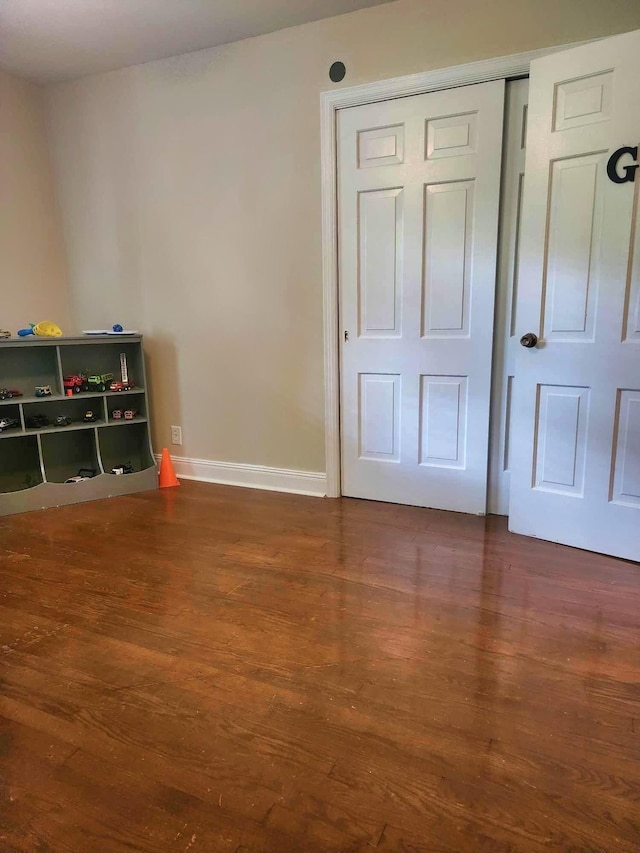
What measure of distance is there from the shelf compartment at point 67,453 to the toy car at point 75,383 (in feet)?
0.89

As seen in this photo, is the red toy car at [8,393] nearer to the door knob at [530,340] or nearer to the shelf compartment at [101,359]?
the shelf compartment at [101,359]

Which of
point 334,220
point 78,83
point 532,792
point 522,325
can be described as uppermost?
point 78,83

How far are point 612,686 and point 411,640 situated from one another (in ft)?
1.86

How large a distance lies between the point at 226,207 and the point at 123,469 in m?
1.70

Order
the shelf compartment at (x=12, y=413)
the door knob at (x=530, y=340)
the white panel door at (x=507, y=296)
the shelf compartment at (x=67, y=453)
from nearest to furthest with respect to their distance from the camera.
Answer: the door knob at (x=530, y=340) < the white panel door at (x=507, y=296) < the shelf compartment at (x=12, y=413) < the shelf compartment at (x=67, y=453)

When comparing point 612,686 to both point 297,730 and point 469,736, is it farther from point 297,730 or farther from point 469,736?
point 297,730

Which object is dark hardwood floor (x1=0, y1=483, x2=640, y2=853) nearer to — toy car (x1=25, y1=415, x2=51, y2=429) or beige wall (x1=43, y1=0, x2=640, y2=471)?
toy car (x1=25, y1=415, x2=51, y2=429)

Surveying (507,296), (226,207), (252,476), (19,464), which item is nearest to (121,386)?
(19,464)

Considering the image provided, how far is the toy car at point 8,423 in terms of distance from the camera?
3061mm

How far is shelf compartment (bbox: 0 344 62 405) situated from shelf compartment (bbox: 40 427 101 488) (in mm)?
313

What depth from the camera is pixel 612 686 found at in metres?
1.51

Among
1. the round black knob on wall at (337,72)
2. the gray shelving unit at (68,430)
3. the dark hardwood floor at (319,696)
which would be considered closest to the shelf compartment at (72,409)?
the gray shelving unit at (68,430)

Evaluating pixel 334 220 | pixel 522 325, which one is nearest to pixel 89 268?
pixel 334 220

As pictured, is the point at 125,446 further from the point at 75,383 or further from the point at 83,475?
Answer: the point at 75,383
